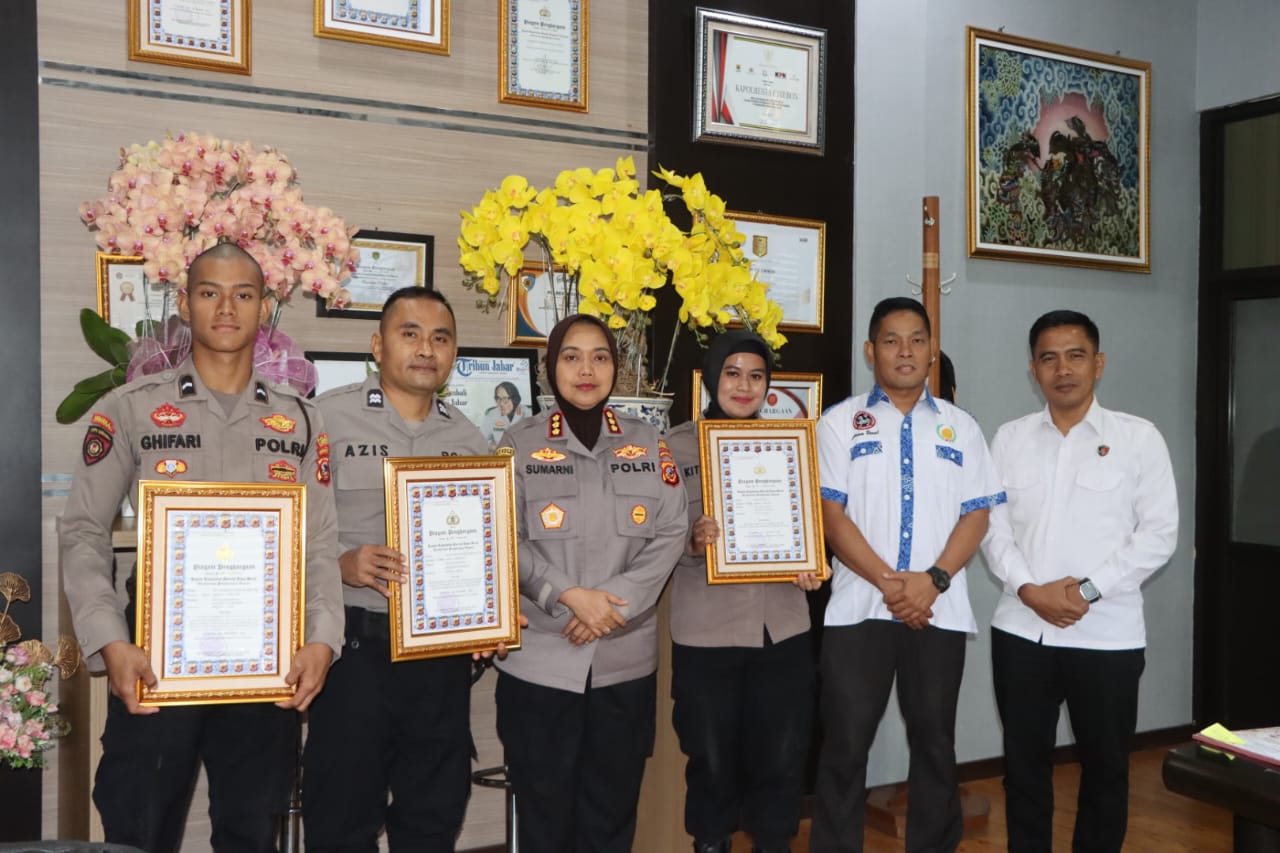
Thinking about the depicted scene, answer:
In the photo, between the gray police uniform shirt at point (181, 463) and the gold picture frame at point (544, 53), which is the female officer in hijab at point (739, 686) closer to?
the gray police uniform shirt at point (181, 463)

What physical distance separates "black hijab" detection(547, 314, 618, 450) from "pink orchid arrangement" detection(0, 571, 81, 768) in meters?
1.33

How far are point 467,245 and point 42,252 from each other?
3.78 ft

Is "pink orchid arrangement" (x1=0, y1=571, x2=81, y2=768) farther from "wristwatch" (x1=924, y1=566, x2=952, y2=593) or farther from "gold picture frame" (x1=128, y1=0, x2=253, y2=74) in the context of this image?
"wristwatch" (x1=924, y1=566, x2=952, y2=593)

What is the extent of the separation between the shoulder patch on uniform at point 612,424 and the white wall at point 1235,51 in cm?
368

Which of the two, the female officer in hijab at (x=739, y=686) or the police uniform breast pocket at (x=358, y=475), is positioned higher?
the police uniform breast pocket at (x=358, y=475)

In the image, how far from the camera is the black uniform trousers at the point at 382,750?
2348mm

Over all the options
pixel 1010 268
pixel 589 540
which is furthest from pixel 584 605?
pixel 1010 268

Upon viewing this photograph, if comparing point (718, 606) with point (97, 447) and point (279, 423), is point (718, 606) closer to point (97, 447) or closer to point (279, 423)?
point (279, 423)

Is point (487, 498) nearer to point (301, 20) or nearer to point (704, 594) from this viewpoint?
point (704, 594)

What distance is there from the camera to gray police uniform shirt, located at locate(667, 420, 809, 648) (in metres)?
2.72

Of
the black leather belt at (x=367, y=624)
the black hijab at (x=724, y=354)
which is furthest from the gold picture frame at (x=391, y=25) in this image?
the black leather belt at (x=367, y=624)

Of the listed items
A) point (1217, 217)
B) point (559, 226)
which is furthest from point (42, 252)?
point (1217, 217)

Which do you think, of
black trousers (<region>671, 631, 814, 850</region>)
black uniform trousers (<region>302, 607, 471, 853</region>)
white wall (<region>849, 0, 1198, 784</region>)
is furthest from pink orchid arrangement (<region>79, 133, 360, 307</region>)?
white wall (<region>849, 0, 1198, 784</region>)

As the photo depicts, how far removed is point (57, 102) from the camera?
9.18 feet
